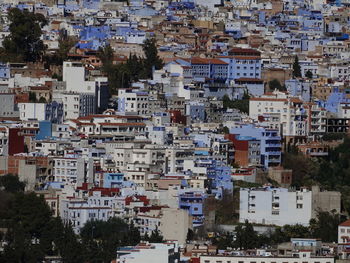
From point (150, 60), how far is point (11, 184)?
1140 cm

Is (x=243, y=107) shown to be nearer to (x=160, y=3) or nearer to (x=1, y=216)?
(x=1, y=216)

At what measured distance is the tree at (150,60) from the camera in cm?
5278

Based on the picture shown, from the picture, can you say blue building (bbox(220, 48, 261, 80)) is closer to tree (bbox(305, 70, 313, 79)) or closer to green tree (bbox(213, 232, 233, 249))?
tree (bbox(305, 70, 313, 79))

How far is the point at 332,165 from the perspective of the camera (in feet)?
156

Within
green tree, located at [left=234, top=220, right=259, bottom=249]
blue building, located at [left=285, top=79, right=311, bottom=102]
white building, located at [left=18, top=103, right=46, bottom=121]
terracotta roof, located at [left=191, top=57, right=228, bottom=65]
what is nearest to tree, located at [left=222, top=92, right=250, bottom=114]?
blue building, located at [left=285, top=79, right=311, bottom=102]

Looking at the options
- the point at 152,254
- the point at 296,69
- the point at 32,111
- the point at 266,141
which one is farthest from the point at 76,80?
the point at 152,254

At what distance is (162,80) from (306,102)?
343cm

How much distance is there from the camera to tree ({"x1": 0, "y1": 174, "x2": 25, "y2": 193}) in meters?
42.5

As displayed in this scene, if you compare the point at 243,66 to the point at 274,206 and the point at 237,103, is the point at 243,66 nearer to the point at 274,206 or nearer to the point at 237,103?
the point at 237,103

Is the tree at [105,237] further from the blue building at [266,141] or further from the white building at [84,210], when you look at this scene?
the blue building at [266,141]

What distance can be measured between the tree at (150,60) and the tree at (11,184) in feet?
32.9

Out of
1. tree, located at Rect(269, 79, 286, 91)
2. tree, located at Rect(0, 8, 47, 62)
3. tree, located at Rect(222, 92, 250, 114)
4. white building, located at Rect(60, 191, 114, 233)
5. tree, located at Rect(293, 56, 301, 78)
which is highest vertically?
tree, located at Rect(0, 8, 47, 62)

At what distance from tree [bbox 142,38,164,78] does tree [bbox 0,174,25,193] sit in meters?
10.0

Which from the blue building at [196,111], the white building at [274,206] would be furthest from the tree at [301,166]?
the white building at [274,206]
